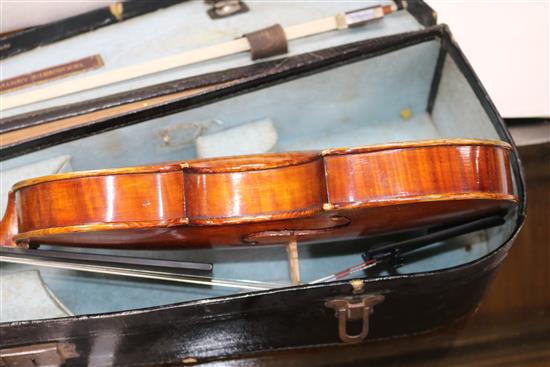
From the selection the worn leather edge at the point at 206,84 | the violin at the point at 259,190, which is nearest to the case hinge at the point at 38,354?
the violin at the point at 259,190

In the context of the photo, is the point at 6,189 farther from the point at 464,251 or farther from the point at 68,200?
the point at 464,251

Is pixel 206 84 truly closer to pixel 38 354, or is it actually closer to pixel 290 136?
pixel 290 136

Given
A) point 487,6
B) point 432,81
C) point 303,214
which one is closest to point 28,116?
point 303,214

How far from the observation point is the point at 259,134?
5.63 feet

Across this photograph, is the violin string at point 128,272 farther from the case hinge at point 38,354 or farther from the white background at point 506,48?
the white background at point 506,48

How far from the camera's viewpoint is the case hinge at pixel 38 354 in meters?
1.37

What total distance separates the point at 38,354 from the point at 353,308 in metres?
0.70

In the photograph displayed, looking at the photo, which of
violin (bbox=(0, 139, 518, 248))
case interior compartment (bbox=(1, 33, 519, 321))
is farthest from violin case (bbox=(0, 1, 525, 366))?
violin (bbox=(0, 139, 518, 248))

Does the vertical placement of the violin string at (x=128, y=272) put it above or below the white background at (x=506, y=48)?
below

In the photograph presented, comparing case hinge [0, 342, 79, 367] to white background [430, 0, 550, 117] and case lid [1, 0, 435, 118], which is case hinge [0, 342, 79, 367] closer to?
case lid [1, 0, 435, 118]

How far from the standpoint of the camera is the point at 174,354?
1.52 m

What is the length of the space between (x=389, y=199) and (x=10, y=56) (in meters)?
1.20

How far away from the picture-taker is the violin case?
1.37m

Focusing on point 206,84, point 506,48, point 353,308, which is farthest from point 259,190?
point 506,48
